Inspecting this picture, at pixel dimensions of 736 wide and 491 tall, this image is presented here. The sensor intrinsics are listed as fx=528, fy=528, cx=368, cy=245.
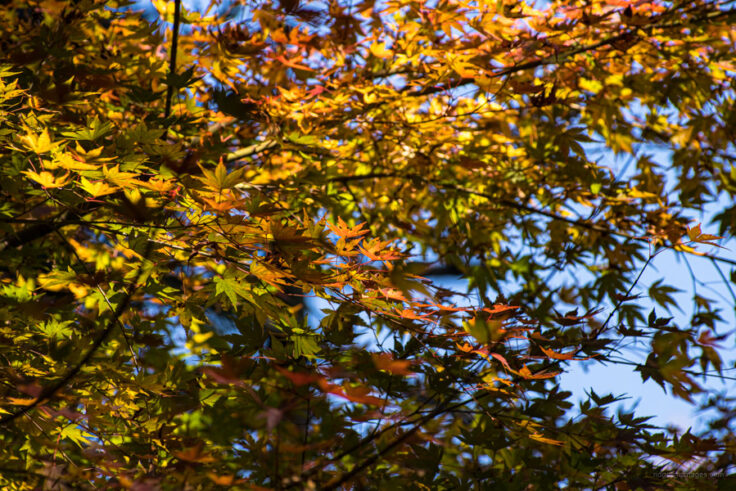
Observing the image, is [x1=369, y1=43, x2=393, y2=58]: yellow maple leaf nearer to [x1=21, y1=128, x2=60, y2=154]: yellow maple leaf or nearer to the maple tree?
the maple tree

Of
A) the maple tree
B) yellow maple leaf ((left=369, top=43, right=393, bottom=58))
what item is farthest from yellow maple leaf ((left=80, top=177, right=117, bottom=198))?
yellow maple leaf ((left=369, top=43, right=393, bottom=58))

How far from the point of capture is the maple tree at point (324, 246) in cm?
130

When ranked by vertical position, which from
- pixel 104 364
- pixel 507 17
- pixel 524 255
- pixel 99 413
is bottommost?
pixel 99 413

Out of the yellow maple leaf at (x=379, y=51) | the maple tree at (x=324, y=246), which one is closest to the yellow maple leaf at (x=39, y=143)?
the maple tree at (x=324, y=246)

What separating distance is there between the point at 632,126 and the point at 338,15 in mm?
1752

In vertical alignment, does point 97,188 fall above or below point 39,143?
below

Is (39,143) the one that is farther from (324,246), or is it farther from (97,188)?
(324,246)

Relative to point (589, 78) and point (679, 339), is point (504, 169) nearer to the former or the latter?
point (589, 78)

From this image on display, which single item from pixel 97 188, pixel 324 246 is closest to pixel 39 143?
pixel 97 188

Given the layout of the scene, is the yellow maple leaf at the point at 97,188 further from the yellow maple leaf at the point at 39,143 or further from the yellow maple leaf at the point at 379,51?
the yellow maple leaf at the point at 379,51

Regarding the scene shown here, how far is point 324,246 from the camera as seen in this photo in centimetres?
134

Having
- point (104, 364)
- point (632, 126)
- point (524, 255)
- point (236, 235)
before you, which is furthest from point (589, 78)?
point (104, 364)

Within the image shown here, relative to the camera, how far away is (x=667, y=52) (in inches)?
97.3

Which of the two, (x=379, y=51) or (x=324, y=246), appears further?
(x=379, y=51)
